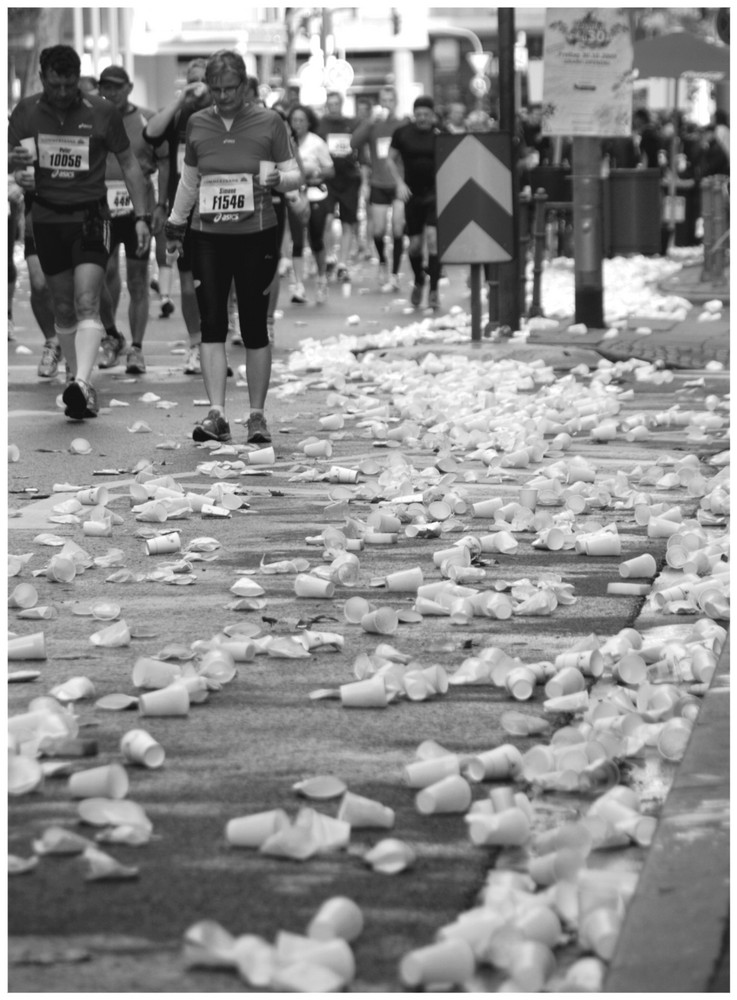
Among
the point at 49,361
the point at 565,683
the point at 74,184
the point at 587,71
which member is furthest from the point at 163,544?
the point at 587,71

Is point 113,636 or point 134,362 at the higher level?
point 134,362

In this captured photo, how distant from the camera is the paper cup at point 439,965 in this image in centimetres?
292

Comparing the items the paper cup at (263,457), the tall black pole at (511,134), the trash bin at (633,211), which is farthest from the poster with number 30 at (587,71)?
the paper cup at (263,457)

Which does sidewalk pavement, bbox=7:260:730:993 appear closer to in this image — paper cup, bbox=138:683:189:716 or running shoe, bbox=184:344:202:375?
paper cup, bbox=138:683:189:716

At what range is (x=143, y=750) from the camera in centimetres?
398

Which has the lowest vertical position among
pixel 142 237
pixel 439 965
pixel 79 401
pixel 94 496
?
pixel 439 965

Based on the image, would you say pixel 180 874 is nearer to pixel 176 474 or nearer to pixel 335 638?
pixel 335 638

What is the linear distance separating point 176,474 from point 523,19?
61.4 m

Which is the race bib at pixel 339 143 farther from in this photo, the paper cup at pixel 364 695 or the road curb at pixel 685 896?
the road curb at pixel 685 896

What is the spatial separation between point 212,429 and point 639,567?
139 inches

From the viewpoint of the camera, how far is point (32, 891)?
10.8 ft

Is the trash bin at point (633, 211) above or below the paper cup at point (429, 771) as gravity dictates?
above

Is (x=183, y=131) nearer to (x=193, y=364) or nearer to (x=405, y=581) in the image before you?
(x=193, y=364)

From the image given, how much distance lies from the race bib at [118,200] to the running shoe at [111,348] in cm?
104
